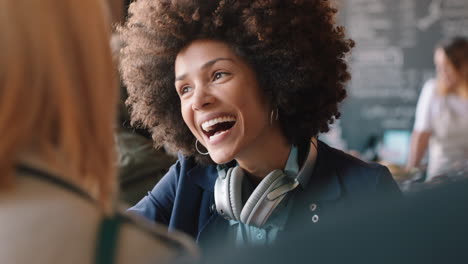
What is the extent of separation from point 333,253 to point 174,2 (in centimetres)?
143

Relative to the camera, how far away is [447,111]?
4.57m

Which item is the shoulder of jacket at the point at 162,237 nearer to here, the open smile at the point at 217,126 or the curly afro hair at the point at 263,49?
the open smile at the point at 217,126

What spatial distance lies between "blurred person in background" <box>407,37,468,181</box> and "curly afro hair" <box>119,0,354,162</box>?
8.33 feet

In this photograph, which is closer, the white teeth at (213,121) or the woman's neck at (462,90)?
the white teeth at (213,121)

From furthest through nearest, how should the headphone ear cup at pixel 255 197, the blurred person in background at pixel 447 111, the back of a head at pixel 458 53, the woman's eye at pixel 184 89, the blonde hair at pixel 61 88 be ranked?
the back of a head at pixel 458 53 → the blurred person in background at pixel 447 111 → the woman's eye at pixel 184 89 → the headphone ear cup at pixel 255 197 → the blonde hair at pixel 61 88

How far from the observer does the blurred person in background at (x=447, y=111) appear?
452 centimetres

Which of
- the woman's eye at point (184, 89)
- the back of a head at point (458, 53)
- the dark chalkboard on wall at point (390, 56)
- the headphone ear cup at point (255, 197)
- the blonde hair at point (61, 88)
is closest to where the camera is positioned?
the blonde hair at point (61, 88)

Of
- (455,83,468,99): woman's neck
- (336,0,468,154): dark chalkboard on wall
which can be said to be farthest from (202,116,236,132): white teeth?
(336,0,468,154): dark chalkboard on wall

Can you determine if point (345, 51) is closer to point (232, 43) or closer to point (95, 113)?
point (232, 43)

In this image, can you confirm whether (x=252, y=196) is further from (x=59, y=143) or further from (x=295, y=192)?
(x=59, y=143)

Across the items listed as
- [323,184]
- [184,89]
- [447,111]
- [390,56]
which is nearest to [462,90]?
[447,111]

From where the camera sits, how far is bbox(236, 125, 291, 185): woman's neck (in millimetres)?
1911

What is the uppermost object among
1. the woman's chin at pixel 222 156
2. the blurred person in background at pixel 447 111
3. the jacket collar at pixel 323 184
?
the blurred person in background at pixel 447 111

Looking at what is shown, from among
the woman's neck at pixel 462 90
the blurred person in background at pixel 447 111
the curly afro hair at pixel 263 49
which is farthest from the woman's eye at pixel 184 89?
the woman's neck at pixel 462 90
